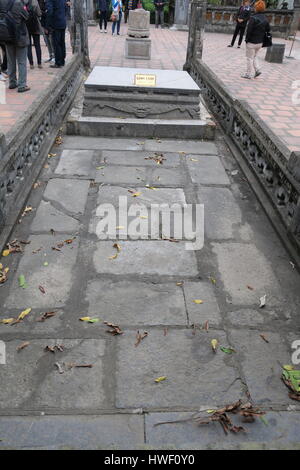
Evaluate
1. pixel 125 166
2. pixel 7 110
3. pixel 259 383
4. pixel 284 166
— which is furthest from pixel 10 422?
pixel 7 110

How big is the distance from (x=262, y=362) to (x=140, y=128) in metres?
4.40

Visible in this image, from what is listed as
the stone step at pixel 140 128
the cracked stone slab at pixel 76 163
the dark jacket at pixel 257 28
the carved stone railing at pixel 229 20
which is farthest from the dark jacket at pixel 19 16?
the carved stone railing at pixel 229 20

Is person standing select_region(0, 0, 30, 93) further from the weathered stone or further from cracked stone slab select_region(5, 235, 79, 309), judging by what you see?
the weathered stone

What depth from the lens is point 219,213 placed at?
12.8ft

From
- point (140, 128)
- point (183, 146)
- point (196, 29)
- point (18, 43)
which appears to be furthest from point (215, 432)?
point (196, 29)

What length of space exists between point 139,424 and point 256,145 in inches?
145

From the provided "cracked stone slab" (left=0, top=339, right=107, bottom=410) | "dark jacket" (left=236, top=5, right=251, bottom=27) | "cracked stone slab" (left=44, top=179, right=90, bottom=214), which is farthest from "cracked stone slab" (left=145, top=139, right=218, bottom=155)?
"dark jacket" (left=236, top=5, right=251, bottom=27)

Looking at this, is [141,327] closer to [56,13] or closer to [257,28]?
[56,13]

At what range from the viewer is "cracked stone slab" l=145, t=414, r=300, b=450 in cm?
185

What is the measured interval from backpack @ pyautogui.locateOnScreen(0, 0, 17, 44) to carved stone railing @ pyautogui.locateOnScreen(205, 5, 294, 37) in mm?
16368

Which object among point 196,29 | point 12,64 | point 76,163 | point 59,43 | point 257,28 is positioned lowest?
point 76,163

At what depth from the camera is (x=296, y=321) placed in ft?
8.60
